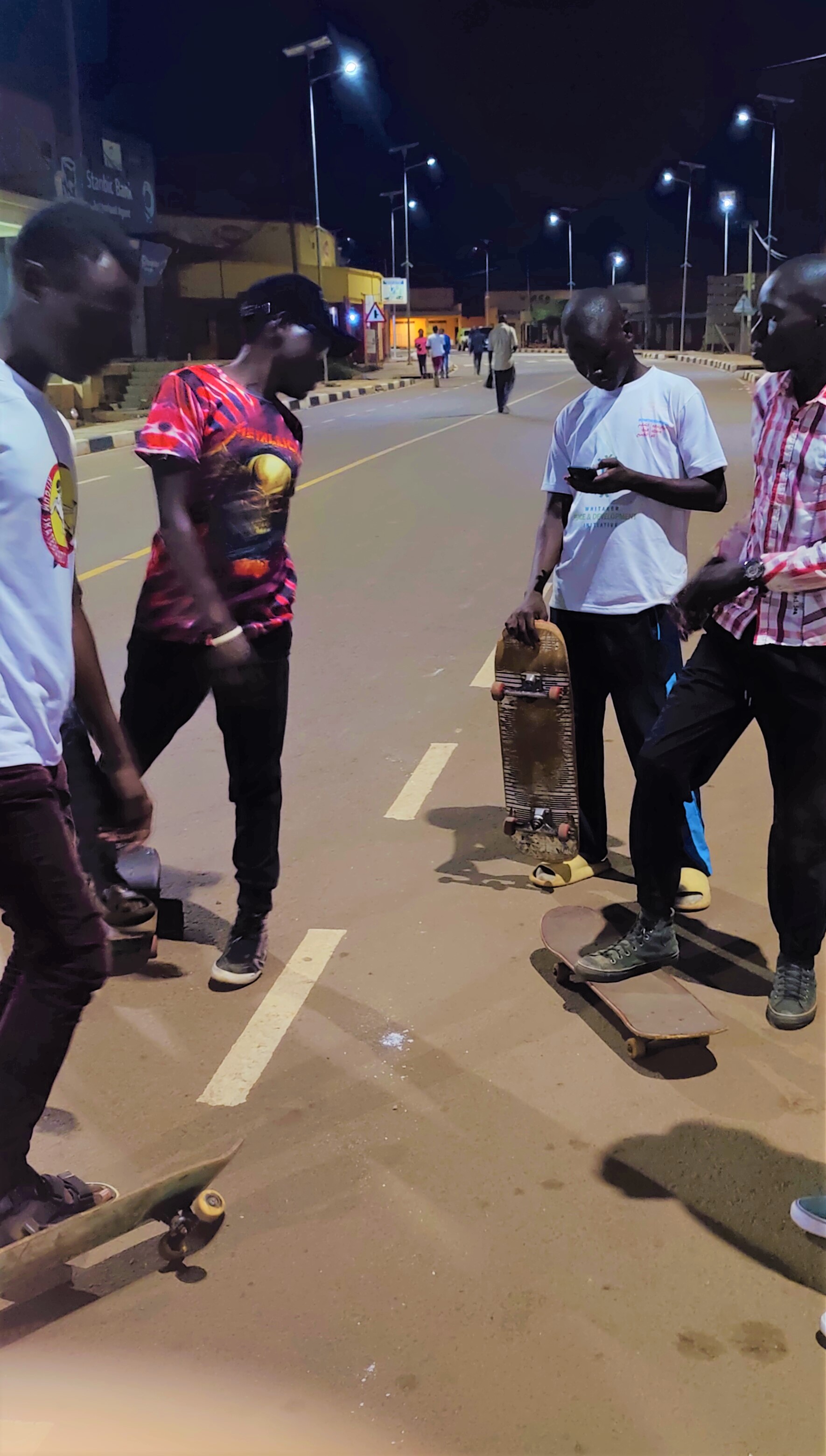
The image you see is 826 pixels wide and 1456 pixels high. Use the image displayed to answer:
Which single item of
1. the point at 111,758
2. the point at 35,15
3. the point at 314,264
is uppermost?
the point at 35,15

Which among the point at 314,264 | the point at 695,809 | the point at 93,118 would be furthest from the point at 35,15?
the point at 695,809

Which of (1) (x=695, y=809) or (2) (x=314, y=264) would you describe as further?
(2) (x=314, y=264)

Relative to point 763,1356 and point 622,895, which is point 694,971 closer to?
point 622,895

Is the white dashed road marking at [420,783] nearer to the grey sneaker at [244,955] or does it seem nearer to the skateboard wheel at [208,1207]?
the grey sneaker at [244,955]

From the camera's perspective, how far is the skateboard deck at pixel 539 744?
14.1 feet

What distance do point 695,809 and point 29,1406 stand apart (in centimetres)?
279

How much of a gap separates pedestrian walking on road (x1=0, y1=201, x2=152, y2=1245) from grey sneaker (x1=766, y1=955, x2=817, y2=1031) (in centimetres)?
193

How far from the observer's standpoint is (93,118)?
1779 inches

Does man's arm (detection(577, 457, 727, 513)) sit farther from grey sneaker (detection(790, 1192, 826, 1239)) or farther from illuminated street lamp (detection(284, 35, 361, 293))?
illuminated street lamp (detection(284, 35, 361, 293))

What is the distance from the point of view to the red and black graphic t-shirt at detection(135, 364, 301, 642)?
3.21 metres

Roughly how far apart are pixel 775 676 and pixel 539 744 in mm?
1287

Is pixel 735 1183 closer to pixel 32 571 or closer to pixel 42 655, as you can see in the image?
pixel 42 655

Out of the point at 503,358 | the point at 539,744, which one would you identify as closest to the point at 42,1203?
the point at 539,744

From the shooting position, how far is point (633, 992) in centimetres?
348
